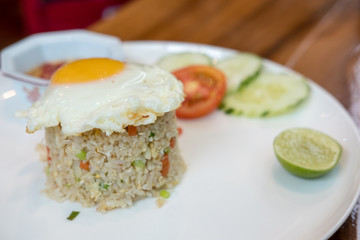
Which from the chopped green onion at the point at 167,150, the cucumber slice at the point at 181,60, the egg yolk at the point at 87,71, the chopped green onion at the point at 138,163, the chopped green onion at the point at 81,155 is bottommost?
the cucumber slice at the point at 181,60

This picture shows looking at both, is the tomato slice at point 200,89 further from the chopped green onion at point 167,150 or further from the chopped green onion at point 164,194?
the chopped green onion at point 164,194

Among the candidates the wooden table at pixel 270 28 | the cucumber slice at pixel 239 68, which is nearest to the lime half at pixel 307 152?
the cucumber slice at pixel 239 68

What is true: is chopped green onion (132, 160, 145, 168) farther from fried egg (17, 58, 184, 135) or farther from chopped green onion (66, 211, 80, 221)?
chopped green onion (66, 211, 80, 221)

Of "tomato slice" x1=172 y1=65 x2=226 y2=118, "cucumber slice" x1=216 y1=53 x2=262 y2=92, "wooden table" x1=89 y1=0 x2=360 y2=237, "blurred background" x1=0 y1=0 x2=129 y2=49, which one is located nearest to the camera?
"tomato slice" x1=172 y1=65 x2=226 y2=118

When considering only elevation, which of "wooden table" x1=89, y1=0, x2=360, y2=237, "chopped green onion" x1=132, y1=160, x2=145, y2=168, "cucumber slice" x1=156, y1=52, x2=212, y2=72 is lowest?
"wooden table" x1=89, y1=0, x2=360, y2=237

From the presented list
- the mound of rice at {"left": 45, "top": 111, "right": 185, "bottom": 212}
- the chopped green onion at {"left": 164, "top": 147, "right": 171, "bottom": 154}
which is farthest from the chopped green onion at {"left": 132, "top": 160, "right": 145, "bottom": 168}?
the chopped green onion at {"left": 164, "top": 147, "right": 171, "bottom": 154}

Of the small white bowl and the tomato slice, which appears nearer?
the tomato slice

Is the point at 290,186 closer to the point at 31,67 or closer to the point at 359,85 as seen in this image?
the point at 359,85
